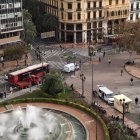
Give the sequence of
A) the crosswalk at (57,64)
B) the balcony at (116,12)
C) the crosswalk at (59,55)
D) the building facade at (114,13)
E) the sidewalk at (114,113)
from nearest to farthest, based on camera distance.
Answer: the sidewalk at (114,113) → the crosswalk at (57,64) → the crosswalk at (59,55) → the building facade at (114,13) → the balcony at (116,12)

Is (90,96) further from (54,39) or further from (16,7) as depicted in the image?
(54,39)

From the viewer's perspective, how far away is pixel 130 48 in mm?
91688

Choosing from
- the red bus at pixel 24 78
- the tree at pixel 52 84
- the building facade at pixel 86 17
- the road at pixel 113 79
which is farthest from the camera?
the building facade at pixel 86 17

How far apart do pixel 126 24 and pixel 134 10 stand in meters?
22.9

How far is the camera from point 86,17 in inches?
4409

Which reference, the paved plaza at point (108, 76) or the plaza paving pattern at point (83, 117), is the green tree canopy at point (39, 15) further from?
the plaza paving pattern at point (83, 117)

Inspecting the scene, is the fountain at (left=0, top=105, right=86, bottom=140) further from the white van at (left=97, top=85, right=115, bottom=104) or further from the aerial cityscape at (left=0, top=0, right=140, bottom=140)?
the white van at (left=97, top=85, right=115, bottom=104)

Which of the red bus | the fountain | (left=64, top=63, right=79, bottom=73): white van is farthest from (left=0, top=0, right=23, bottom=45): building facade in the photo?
the fountain

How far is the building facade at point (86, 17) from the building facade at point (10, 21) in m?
16.7

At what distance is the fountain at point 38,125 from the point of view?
186ft

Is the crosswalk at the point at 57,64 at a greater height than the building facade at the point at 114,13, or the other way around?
the building facade at the point at 114,13

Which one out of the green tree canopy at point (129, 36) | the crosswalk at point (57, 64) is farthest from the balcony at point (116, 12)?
the crosswalk at point (57, 64)

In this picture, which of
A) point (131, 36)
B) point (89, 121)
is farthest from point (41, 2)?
point (89, 121)

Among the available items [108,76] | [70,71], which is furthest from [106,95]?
[70,71]
